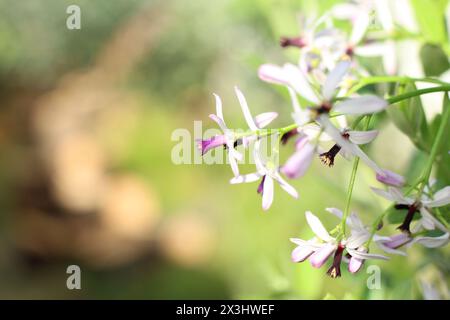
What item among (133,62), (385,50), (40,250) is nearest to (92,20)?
(133,62)

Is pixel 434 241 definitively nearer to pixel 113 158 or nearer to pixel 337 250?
pixel 337 250

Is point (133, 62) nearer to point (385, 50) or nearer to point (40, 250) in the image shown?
point (40, 250)

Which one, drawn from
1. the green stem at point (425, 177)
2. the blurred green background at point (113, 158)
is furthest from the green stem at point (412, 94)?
the blurred green background at point (113, 158)

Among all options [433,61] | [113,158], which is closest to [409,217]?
[433,61]

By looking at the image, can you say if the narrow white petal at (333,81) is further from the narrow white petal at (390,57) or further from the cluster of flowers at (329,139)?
the narrow white petal at (390,57)

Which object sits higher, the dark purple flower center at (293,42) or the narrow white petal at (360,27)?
the narrow white petal at (360,27)

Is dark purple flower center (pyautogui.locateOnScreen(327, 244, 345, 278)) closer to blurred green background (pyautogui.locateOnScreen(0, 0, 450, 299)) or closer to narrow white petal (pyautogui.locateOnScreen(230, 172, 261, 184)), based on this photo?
narrow white petal (pyautogui.locateOnScreen(230, 172, 261, 184))
